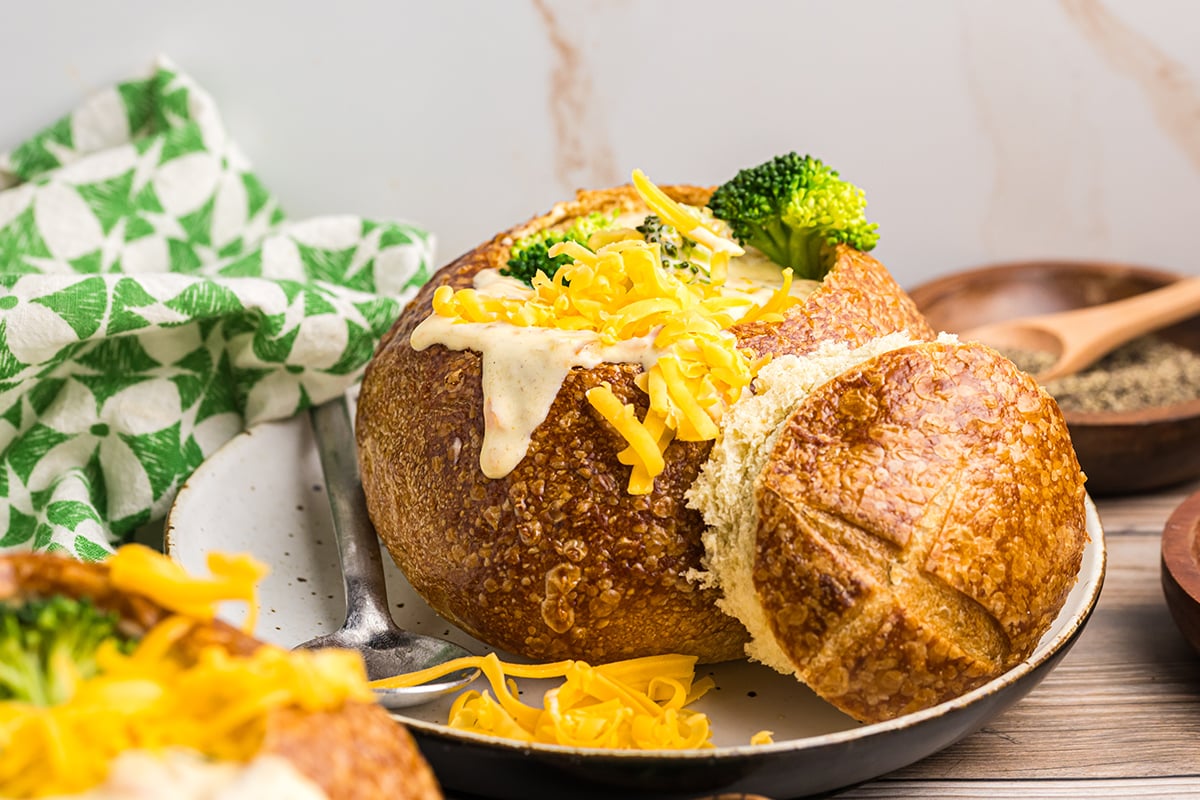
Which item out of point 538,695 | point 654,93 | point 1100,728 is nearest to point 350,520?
point 538,695

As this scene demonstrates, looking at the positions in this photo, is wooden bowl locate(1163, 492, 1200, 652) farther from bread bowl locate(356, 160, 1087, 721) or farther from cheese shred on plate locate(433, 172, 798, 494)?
cheese shred on plate locate(433, 172, 798, 494)

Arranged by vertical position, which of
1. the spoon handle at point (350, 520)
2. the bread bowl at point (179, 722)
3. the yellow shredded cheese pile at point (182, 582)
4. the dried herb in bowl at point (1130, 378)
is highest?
the yellow shredded cheese pile at point (182, 582)

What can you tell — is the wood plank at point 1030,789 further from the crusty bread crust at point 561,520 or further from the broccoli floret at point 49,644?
the broccoli floret at point 49,644

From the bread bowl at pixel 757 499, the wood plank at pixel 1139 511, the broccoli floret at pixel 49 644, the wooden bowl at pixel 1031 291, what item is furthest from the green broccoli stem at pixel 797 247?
the broccoli floret at pixel 49 644

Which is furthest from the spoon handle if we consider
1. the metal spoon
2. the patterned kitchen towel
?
the patterned kitchen towel

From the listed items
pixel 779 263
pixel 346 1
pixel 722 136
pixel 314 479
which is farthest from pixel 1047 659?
pixel 346 1

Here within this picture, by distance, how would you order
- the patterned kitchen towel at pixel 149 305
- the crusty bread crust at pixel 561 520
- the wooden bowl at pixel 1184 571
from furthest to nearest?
the patterned kitchen towel at pixel 149 305, the wooden bowl at pixel 1184 571, the crusty bread crust at pixel 561 520
